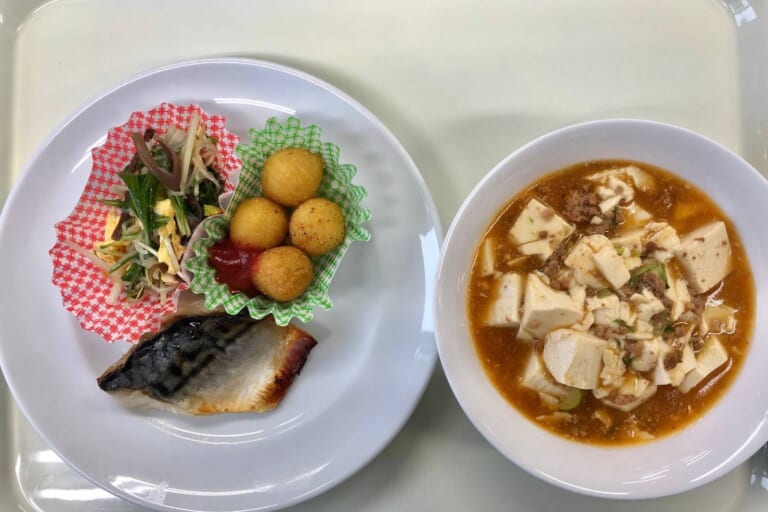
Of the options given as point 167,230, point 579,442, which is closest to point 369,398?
point 579,442

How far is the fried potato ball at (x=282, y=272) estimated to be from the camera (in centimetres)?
165

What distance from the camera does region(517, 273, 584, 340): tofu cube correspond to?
4.96ft

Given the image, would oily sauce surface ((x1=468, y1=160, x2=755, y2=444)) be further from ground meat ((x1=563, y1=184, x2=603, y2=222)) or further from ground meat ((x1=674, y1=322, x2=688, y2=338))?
ground meat ((x1=674, y1=322, x2=688, y2=338))

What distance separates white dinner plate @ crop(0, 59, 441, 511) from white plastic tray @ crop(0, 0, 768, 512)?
7.6 inches

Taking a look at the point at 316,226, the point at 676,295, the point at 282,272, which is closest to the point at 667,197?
the point at 676,295

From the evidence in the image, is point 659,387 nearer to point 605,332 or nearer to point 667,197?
point 605,332

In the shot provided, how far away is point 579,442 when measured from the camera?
63.6 inches

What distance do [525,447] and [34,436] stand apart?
163cm

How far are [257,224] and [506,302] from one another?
743mm

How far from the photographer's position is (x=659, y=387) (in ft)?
5.32

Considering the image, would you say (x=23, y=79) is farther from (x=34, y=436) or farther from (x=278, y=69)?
(x=34, y=436)

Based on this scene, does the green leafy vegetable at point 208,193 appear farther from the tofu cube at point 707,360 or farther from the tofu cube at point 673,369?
the tofu cube at point 707,360

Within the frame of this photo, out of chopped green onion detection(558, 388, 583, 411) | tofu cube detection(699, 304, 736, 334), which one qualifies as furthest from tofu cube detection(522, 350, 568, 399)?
tofu cube detection(699, 304, 736, 334)

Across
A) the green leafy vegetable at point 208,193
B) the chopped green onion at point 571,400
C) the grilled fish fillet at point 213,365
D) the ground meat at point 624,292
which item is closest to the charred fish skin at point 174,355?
the grilled fish fillet at point 213,365
